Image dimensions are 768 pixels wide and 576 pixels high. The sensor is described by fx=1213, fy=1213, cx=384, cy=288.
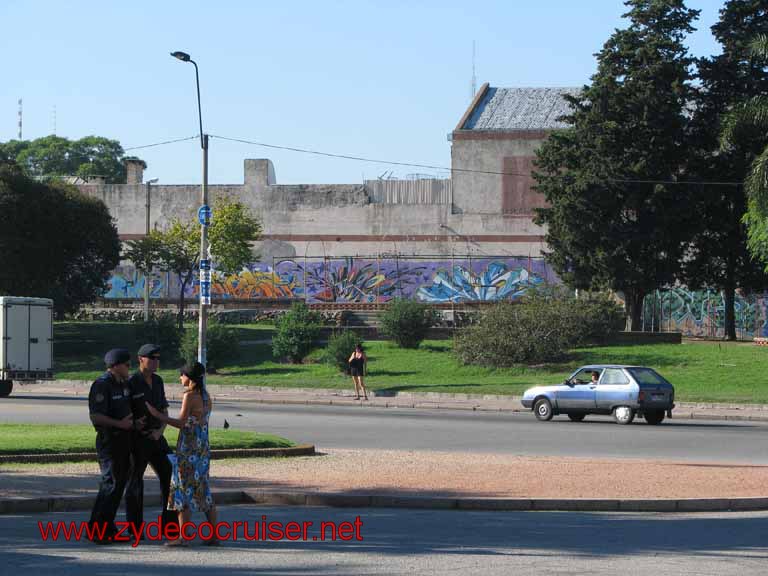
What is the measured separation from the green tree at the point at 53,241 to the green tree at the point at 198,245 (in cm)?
150

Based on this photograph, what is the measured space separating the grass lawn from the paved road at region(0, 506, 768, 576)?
71.9ft

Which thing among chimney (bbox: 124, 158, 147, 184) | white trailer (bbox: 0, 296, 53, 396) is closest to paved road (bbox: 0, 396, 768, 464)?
white trailer (bbox: 0, 296, 53, 396)

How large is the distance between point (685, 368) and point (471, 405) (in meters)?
9.17

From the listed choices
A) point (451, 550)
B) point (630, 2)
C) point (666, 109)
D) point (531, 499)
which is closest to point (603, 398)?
point (531, 499)

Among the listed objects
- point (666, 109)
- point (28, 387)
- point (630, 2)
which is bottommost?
point (28, 387)

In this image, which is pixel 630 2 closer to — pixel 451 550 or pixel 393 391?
pixel 393 391

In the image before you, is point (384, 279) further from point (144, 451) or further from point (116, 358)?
point (116, 358)

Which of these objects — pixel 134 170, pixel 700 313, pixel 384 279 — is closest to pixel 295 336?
pixel 700 313

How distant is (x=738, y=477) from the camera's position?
15.3 meters

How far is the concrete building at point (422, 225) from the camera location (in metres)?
64.6

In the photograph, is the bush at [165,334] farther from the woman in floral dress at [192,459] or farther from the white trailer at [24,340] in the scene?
the woman in floral dress at [192,459]

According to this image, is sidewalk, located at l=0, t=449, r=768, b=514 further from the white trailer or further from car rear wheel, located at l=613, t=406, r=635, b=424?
the white trailer

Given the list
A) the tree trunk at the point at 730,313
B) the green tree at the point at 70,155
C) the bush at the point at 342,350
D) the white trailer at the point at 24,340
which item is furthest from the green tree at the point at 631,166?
the green tree at the point at 70,155

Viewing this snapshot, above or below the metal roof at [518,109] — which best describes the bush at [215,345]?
below
